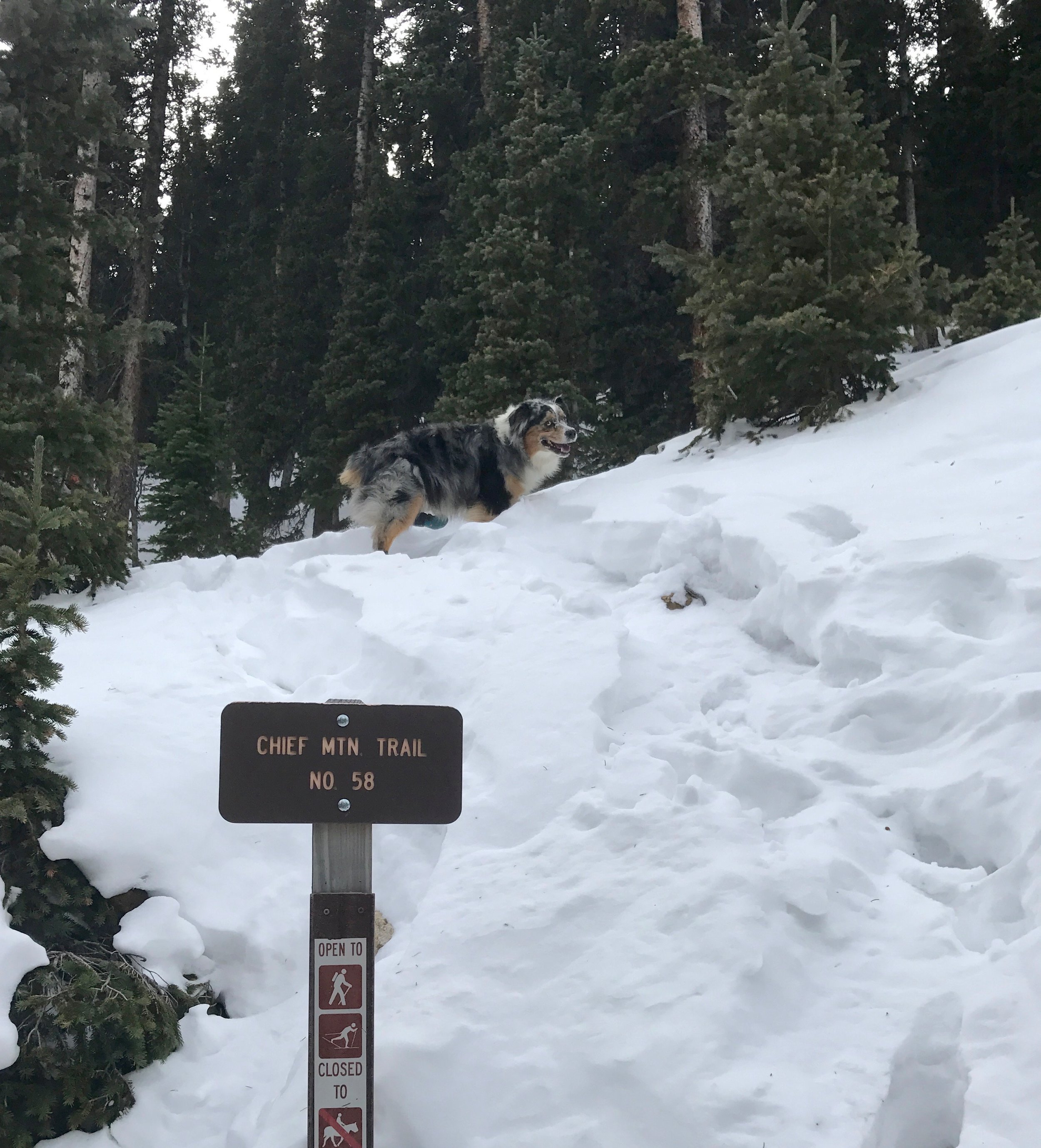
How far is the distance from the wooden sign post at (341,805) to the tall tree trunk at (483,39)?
59.7 ft

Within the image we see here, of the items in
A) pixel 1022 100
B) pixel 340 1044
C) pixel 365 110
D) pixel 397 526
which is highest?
pixel 365 110

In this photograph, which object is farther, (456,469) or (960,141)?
(960,141)

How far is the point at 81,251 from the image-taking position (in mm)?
13227

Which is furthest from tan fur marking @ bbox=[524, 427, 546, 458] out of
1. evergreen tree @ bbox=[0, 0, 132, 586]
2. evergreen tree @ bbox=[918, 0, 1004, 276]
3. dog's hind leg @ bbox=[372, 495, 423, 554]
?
evergreen tree @ bbox=[918, 0, 1004, 276]

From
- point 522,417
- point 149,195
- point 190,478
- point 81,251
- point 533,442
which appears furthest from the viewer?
point 149,195

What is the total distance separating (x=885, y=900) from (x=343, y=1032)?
2149 millimetres

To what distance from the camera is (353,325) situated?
18094 mm

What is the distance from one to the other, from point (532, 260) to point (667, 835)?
37.9 feet

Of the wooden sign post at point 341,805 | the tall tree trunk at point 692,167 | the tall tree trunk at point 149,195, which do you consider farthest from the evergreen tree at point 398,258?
the wooden sign post at point 341,805

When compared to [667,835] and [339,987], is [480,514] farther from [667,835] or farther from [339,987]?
[339,987]

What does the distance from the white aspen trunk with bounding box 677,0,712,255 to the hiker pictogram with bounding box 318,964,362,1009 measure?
1280 cm

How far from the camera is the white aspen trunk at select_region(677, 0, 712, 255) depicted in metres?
14.5

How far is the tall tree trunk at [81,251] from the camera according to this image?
31.2 ft

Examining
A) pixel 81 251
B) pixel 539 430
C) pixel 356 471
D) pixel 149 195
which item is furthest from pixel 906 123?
pixel 81 251
